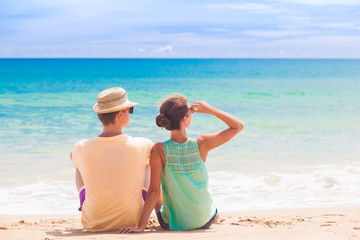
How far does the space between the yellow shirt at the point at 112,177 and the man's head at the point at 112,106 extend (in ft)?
0.53

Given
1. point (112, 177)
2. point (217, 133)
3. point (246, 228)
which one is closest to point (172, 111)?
point (217, 133)

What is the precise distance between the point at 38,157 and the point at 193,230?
5316mm

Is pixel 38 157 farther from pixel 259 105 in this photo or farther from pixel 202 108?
pixel 259 105

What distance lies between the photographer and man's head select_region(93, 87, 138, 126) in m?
3.12

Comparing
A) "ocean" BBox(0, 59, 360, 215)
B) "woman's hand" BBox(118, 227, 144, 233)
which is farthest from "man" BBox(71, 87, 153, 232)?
"ocean" BBox(0, 59, 360, 215)

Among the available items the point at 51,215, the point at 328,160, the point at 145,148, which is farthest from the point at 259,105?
the point at 145,148

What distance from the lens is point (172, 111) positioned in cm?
316

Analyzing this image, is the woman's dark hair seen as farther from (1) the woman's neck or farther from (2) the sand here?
(2) the sand

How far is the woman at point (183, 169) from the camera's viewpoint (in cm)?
320

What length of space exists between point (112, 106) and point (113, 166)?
454mm

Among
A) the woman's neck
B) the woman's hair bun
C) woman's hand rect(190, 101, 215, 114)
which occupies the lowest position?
the woman's neck

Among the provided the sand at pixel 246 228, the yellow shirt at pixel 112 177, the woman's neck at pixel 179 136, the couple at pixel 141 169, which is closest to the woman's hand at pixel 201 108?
the couple at pixel 141 169

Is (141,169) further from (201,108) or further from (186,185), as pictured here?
(201,108)

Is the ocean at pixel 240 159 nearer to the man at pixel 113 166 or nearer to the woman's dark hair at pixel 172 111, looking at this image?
the woman's dark hair at pixel 172 111
